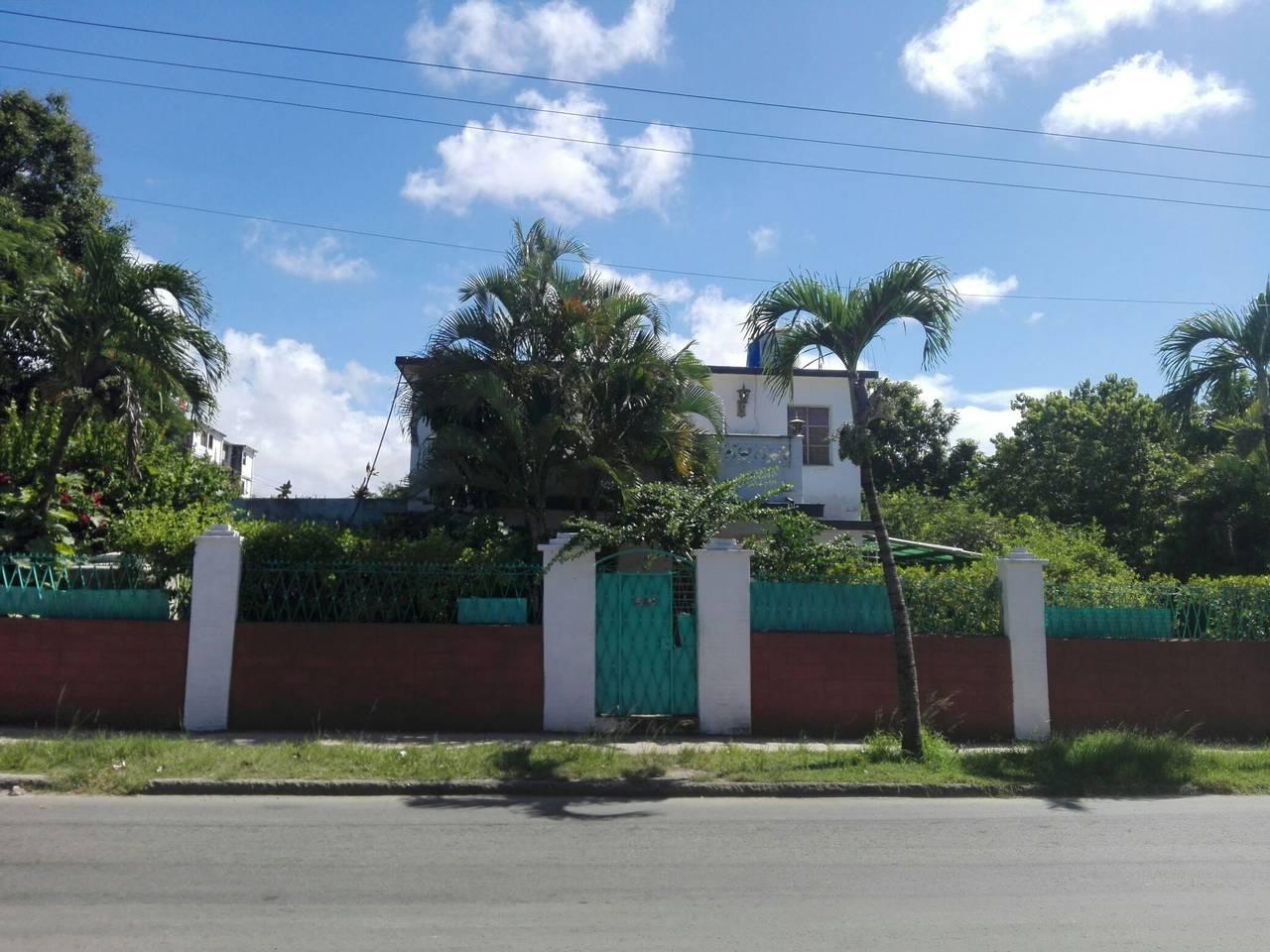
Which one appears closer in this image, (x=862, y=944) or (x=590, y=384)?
(x=862, y=944)

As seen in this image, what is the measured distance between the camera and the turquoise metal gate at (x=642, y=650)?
11297mm

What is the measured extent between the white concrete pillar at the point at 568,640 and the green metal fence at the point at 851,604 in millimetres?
1840

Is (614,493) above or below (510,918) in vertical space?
above

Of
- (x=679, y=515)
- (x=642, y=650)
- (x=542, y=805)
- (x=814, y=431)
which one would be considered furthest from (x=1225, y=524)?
(x=542, y=805)

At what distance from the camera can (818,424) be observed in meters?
22.0

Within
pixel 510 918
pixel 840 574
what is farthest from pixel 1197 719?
pixel 510 918

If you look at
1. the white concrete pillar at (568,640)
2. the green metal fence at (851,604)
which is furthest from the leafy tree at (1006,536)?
the white concrete pillar at (568,640)

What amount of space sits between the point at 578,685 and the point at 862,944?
6.33 m

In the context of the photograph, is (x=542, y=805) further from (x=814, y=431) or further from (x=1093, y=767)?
(x=814, y=431)

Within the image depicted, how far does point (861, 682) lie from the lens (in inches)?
448

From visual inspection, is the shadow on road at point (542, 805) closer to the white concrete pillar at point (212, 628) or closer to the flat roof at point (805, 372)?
the white concrete pillar at point (212, 628)

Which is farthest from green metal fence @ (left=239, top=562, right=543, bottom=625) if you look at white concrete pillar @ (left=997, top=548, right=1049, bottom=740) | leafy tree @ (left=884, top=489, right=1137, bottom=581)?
leafy tree @ (left=884, top=489, right=1137, bottom=581)

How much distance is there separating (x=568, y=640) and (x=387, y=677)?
1.97 metres

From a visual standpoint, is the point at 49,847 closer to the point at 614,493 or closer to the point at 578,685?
the point at 578,685
